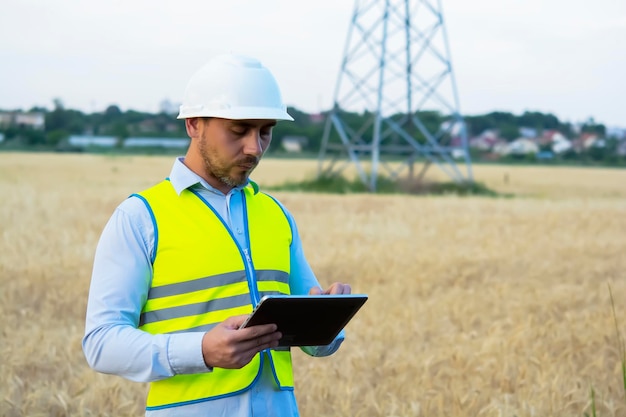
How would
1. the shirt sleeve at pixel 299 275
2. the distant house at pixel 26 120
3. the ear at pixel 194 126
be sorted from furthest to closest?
1. the distant house at pixel 26 120
2. the shirt sleeve at pixel 299 275
3. the ear at pixel 194 126

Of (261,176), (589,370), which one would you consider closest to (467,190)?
(261,176)

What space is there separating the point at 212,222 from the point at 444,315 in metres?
6.02

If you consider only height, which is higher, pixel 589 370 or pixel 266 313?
pixel 266 313

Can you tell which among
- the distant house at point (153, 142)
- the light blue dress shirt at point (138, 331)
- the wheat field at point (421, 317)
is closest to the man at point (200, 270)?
the light blue dress shirt at point (138, 331)

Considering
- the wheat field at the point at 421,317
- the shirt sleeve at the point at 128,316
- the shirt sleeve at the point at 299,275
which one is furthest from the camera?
the wheat field at the point at 421,317

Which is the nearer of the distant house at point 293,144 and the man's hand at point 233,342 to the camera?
the man's hand at point 233,342

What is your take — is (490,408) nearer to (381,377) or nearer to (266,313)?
(381,377)

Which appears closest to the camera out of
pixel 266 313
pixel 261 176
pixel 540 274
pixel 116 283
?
pixel 266 313

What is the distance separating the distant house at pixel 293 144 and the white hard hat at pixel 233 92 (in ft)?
217

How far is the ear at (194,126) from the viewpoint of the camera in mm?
2895

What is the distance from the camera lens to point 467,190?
101ft

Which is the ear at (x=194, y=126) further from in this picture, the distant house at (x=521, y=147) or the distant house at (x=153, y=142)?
the distant house at (x=153, y=142)

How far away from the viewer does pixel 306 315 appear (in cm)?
270

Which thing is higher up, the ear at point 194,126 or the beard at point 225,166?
the ear at point 194,126
